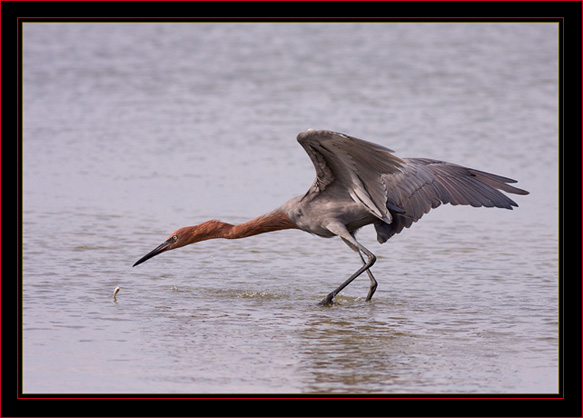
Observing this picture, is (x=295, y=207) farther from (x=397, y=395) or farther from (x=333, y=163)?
(x=397, y=395)

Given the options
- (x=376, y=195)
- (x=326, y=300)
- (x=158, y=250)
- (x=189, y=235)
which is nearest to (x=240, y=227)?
(x=189, y=235)

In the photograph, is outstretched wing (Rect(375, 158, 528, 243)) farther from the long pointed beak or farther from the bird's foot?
the long pointed beak

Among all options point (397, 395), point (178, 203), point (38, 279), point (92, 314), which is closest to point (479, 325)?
point (397, 395)

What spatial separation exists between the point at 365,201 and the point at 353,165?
1.29ft

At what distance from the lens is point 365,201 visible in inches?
336

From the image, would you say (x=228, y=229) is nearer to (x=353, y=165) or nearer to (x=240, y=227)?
(x=240, y=227)

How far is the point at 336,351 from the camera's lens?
283 inches

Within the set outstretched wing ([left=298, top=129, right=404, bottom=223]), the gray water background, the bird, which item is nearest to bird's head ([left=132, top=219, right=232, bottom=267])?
the bird

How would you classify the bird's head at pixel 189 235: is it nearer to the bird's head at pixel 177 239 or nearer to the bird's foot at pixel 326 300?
the bird's head at pixel 177 239

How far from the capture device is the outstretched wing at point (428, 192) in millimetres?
8852

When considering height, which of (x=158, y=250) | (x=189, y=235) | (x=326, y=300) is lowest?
(x=326, y=300)

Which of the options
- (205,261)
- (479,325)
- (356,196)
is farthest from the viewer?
(205,261)

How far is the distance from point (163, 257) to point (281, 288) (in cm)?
156

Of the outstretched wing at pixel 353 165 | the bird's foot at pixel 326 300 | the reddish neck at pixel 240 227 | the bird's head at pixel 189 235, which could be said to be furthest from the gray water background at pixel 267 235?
the outstretched wing at pixel 353 165
